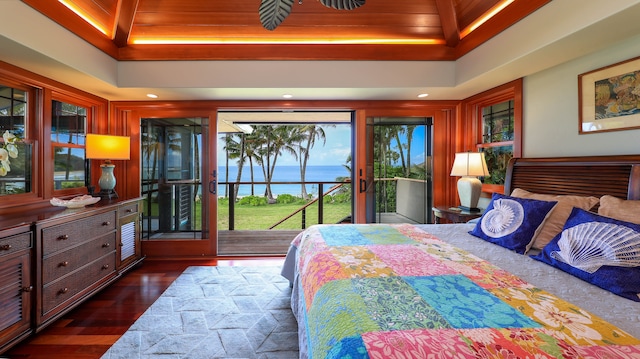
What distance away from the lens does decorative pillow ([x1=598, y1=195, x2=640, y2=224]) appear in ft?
4.98

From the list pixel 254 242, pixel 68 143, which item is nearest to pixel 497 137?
pixel 254 242

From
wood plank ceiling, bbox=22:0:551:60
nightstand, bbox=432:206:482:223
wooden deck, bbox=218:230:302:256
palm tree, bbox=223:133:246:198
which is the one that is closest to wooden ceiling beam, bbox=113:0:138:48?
wood plank ceiling, bbox=22:0:551:60

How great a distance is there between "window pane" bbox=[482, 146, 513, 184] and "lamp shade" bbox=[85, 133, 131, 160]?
4.24 m

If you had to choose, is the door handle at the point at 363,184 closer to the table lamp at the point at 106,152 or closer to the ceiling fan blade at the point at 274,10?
the ceiling fan blade at the point at 274,10

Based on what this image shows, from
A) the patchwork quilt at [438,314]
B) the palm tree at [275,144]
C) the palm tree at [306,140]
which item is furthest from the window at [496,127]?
the palm tree at [275,144]

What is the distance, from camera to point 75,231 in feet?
7.55

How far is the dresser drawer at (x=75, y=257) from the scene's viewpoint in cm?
205

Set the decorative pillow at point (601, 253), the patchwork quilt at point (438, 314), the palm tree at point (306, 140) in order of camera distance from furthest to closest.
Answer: the palm tree at point (306, 140) < the decorative pillow at point (601, 253) < the patchwork quilt at point (438, 314)

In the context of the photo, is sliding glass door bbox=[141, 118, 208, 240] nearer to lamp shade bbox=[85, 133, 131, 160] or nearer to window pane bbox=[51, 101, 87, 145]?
lamp shade bbox=[85, 133, 131, 160]

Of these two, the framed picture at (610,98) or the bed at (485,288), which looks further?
the framed picture at (610,98)

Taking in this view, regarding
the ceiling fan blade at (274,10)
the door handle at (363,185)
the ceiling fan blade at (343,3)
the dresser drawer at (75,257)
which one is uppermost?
the ceiling fan blade at (343,3)

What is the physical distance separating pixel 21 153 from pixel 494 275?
3.81 m

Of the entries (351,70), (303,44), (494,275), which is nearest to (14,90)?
(303,44)

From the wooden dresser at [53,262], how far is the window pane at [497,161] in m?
4.15
